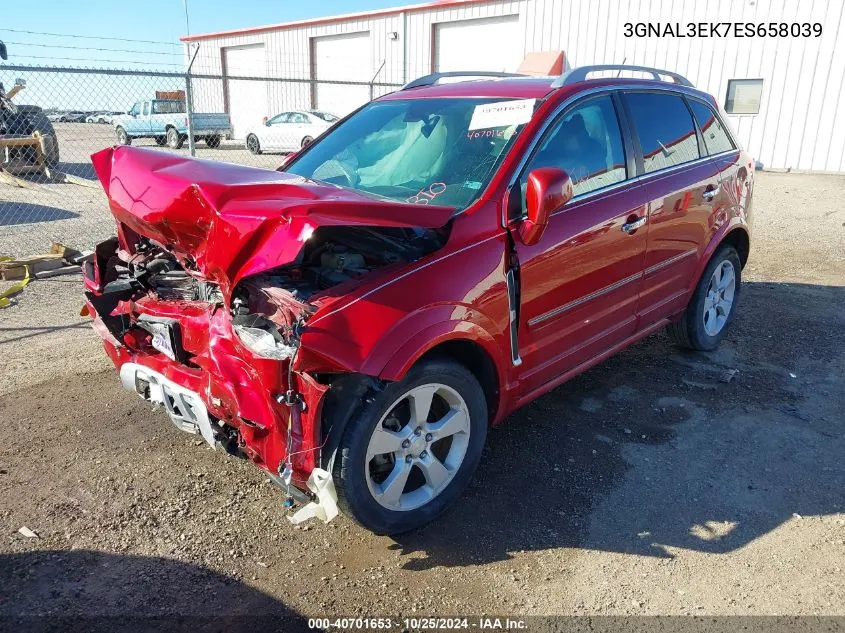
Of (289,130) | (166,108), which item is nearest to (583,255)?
(289,130)

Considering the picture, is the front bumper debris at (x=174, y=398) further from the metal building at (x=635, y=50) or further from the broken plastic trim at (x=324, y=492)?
the metal building at (x=635, y=50)

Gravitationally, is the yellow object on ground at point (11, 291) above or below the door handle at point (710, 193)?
below

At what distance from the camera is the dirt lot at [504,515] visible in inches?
100

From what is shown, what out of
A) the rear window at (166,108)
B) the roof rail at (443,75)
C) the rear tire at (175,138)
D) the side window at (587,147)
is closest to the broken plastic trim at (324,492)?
the side window at (587,147)

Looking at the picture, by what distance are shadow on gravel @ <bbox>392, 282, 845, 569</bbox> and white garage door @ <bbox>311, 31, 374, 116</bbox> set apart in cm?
2044

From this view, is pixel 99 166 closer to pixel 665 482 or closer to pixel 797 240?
pixel 665 482

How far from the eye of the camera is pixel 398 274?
2553 mm

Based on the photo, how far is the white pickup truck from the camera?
2181 cm

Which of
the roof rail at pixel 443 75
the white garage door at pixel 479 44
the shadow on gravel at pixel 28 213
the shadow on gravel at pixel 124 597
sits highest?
the white garage door at pixel 479 44

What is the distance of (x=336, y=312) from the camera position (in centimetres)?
235

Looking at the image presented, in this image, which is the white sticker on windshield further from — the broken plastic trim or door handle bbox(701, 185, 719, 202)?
the broken plastic trim

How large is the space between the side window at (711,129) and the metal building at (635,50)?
9.05 meters

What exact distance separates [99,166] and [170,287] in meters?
0.67

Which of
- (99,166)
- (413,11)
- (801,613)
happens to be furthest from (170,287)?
(413,11)
